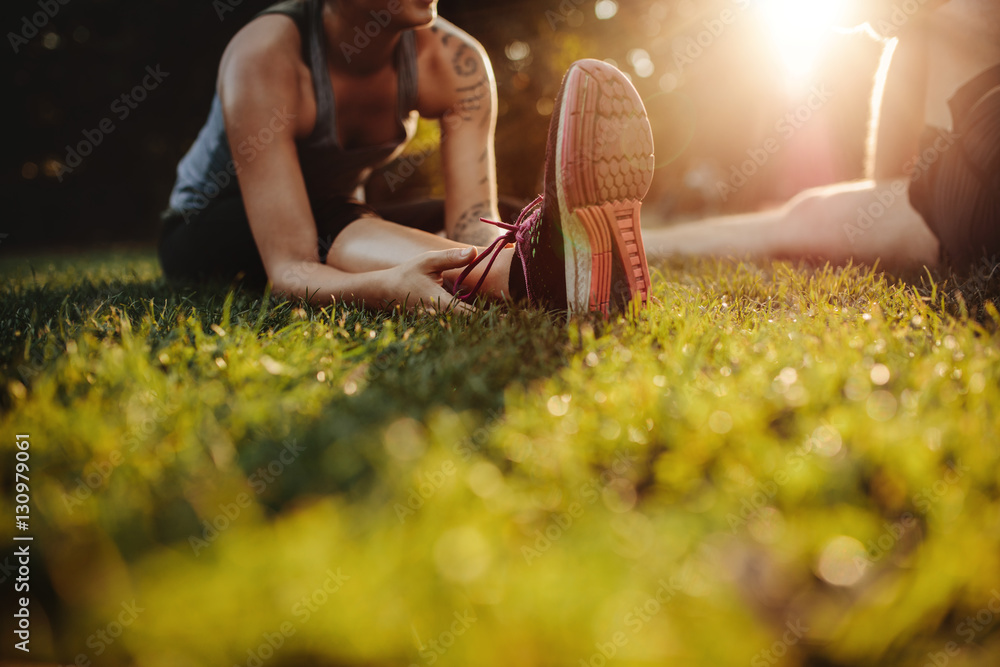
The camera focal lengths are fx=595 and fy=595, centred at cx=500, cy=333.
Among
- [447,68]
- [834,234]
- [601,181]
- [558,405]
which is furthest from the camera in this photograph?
[834,234]

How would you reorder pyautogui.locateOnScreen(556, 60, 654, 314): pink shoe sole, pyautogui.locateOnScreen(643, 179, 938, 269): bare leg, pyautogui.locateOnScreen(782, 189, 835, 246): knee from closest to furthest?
pyautogui.locateOnScreen(556, 60, 654, 314): pink shoe sole < pyautogui.locateOnScreen(643, 179, 938, 269): bare leg < pyautogui.locateOnScreen(782, 189, 835, 246): knee

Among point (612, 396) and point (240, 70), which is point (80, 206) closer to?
point (240, 70)

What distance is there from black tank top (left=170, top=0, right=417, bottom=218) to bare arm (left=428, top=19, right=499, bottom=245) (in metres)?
0.15

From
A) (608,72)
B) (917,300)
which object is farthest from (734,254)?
(608,72)

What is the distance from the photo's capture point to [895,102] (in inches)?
96.2

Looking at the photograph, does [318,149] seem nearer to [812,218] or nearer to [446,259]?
[446,259]

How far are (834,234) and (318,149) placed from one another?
2.02 meters

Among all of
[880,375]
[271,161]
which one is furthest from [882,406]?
[271,161]

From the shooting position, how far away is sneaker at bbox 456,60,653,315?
1311mm

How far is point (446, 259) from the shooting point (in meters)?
1.50

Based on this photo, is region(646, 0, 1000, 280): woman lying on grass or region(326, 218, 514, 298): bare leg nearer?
region(326, 218, 514, 298): bare leg

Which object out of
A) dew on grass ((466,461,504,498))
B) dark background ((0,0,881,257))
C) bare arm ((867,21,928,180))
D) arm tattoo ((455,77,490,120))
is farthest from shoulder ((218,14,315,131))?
dark background ((0,0,881,257))

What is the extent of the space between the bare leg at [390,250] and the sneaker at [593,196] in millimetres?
161

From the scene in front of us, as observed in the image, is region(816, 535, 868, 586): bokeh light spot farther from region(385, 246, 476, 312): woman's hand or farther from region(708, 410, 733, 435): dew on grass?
region(385, 246, 476, 312): woman's hand
